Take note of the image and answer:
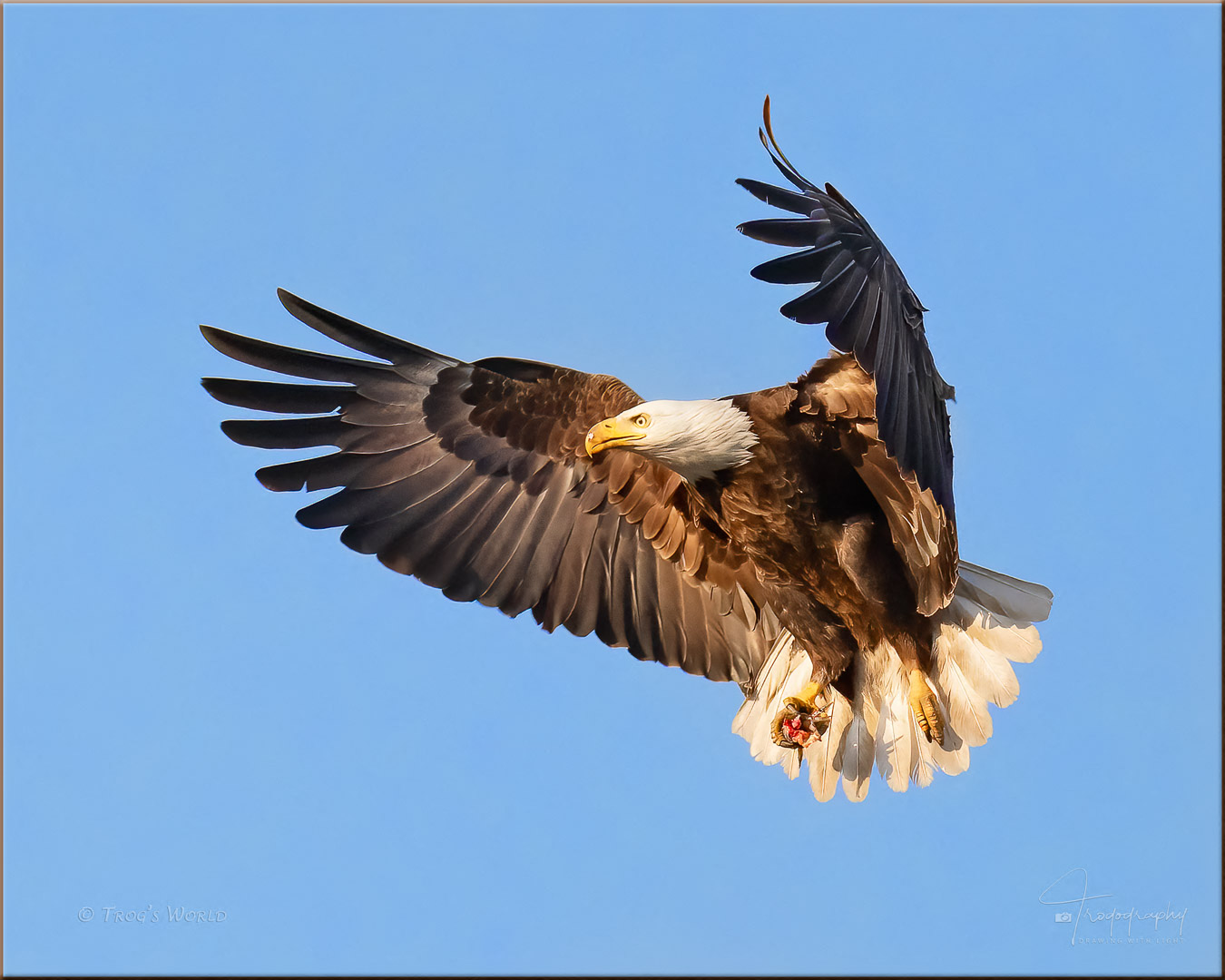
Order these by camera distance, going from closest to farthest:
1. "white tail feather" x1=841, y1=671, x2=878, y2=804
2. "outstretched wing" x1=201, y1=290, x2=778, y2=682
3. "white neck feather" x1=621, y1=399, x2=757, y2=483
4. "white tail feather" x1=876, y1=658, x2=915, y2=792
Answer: "white neck feather" x1=621, y1=399, x2=757, y2=483 < "outstretched wing" x1=201, y1=290, x2=778, y2=682 < "white tail feather" x1=876, y1=658, x2=915, y2=792 < "white tail feather" x1=841, y1=671, x2=878, y2=804

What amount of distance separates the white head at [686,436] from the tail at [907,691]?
1299 millimetres

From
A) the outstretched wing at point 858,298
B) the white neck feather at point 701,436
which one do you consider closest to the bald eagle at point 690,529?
the white neck feather at point 701,436

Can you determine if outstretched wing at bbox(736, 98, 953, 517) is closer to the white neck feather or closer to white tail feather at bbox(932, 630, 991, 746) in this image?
the white neck feather

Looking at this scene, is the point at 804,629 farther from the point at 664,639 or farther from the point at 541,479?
the point at 541,479

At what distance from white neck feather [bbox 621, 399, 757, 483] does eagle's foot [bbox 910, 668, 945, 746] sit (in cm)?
140

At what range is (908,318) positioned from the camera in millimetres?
4664

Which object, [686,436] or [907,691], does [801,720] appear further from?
[686,436]

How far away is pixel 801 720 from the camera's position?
254 inches

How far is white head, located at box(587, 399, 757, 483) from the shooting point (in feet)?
18.2

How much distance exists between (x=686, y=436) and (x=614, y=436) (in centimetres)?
30

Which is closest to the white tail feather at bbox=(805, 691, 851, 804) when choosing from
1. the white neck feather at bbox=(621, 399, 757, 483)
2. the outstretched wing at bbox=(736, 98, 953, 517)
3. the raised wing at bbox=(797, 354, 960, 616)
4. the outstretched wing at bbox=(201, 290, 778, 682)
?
the outstretched wing at bbox=(201, 290, 778, 682)

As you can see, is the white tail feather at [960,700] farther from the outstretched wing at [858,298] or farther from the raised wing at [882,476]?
the outstretched wing at [858,298]

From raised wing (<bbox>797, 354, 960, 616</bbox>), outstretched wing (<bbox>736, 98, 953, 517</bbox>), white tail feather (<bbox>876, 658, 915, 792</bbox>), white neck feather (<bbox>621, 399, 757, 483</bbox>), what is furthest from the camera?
white tail feather (<bbox>876, 658, 915, 792</bbox>)

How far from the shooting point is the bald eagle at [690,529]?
562 centimetres
